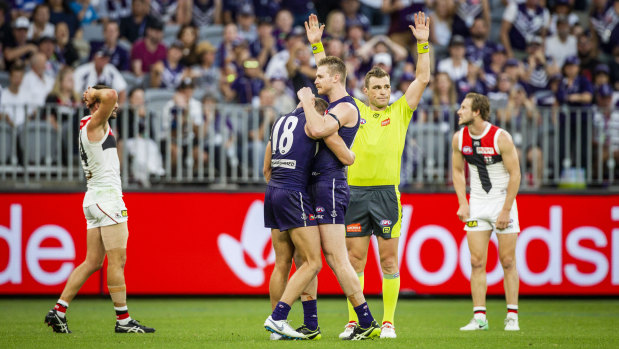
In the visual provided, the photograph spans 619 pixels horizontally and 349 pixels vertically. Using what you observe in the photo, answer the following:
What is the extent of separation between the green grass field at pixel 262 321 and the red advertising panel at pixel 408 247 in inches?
11.6

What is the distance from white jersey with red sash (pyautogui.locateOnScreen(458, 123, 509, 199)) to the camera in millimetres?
10102

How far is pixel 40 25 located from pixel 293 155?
35.6ft

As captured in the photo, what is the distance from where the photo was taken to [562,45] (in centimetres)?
1839

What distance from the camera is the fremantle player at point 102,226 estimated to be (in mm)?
9000

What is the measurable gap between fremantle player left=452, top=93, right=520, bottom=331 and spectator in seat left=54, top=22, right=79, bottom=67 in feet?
30.3

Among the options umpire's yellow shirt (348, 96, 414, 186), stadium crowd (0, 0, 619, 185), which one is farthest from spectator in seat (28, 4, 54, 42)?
umpire's yellow shirt (348, 96, 414, 186)

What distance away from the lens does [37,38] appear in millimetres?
17031

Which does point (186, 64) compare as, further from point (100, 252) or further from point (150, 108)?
point (100, 252)

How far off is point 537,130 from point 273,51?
575 cm

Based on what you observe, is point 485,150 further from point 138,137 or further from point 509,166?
point 138,137

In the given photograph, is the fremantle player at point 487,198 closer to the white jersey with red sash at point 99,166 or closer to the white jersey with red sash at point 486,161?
the white jersey with red sash at point 486,161

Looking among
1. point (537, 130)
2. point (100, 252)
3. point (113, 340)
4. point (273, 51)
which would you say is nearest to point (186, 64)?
point (273, 51)

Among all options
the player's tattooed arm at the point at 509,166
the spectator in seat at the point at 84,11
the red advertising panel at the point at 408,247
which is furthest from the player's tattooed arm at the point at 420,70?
the spectator in seat at the point at 84,11

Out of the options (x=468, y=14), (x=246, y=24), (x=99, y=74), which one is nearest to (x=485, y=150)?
(x=99, y=74)
